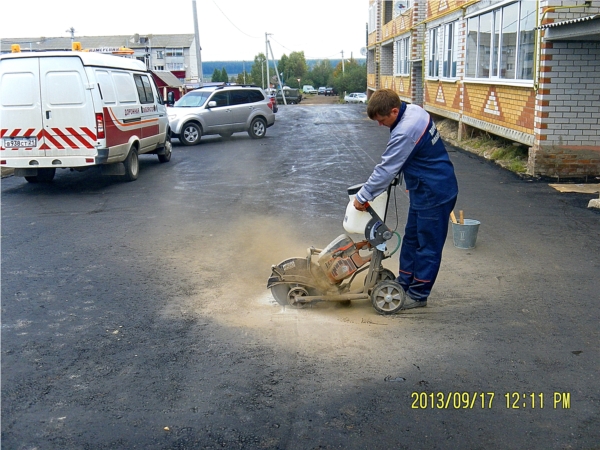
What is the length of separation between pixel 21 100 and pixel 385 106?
8.57 metres

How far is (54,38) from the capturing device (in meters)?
94.9

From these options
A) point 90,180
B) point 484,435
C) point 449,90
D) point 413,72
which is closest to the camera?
point 484,435

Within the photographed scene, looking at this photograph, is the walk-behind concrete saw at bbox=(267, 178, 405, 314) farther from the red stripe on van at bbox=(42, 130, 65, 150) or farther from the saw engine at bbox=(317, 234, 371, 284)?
the red stripe on van at bbox=(42, 130, 65, 150)

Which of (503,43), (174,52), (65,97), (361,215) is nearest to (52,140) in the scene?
(65,97)

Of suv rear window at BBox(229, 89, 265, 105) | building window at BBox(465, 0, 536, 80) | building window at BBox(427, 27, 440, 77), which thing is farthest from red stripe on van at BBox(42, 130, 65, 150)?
building window at BBox(427, 27, 440, 77)

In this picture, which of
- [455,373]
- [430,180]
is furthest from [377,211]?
[455,373]

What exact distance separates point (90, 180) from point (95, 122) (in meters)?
2.10

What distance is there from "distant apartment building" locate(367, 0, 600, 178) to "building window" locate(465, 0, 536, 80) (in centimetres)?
2

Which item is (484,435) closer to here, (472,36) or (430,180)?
(430,180)

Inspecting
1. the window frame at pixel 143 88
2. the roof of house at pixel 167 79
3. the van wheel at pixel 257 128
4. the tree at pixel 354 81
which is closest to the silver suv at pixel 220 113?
the van wheel at pixel 257 128

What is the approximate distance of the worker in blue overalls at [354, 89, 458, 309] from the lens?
5.14 m

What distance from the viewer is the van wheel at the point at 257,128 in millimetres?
22297

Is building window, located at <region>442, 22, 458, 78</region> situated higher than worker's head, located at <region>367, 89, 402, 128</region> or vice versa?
building window, located at <region>442, 22, 458, 78</region>

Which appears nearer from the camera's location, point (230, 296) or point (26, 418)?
point (26, 418)
